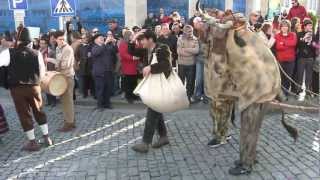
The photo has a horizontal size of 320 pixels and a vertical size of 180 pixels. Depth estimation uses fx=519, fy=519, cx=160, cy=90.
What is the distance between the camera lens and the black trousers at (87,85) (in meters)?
11.9

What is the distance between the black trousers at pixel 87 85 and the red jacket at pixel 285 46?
13.8 feet

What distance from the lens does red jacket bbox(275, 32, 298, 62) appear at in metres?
10.8

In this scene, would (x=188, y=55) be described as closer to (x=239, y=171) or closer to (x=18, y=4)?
(x=18, y=4)

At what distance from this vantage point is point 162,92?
23.0ft

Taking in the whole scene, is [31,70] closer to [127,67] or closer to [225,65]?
[225,65]

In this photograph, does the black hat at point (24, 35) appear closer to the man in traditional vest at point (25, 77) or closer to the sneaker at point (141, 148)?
the man in traditional vest at point (25, 77)

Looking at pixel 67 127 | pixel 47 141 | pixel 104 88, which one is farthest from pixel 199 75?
pixel 47 141

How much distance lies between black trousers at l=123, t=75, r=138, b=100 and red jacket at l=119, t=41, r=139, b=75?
12 cm

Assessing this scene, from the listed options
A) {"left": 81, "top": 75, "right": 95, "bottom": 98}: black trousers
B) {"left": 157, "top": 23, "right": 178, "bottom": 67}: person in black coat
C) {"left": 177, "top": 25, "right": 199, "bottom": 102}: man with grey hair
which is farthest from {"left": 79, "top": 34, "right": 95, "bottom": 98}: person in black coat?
{"left": 177, "top": 25, "right": 199, "bottom": 102}: man with grey hair

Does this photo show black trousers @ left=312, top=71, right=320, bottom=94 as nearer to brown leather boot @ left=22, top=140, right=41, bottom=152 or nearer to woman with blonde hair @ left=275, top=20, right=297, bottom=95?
woman with blonde hair @ left=275, top=20, right=297, bottom=95

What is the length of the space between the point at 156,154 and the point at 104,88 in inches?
152

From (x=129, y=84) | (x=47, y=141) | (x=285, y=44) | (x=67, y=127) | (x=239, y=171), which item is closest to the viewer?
(x=239, y=171)

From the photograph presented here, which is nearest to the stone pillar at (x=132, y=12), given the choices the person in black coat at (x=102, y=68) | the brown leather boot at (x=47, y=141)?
the person in black coat at (x=102, y=68)

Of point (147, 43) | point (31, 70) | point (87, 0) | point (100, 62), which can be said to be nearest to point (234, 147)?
point (147, 43)
